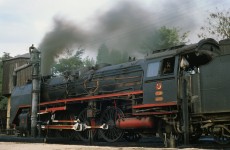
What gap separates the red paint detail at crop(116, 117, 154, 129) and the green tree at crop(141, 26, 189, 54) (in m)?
31.8

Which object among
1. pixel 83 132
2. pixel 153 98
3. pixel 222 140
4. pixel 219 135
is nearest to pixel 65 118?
pixel 83 132

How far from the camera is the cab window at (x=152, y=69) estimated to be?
39.9 ft

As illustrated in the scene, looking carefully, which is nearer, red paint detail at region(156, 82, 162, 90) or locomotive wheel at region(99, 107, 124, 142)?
red paint detail at region(156, 82, 162, 90)

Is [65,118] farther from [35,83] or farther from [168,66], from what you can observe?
[168,66]


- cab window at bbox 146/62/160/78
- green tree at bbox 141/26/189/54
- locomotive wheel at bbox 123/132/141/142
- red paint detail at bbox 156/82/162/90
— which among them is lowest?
locomotive wheel at bbox 123/132/141/142

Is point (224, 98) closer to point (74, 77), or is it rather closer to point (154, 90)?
point (154, 90)

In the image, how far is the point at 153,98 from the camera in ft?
39.3

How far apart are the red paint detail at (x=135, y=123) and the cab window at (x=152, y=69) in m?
1.56

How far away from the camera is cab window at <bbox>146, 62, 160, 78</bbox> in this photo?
12164 millimetres

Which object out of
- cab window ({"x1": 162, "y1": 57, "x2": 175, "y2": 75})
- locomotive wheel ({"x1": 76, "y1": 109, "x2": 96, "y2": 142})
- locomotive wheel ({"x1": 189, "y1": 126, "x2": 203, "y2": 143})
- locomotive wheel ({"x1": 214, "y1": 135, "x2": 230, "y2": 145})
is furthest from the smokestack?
locomotive wheel ({"x1": 214, "y1": 135, "x2": 230, "y2": 145})

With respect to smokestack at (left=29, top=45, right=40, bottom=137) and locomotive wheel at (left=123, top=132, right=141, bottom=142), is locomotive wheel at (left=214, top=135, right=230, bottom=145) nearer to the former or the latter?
locomotive wheel at (left=123, top=132, right=141, bottom=142)

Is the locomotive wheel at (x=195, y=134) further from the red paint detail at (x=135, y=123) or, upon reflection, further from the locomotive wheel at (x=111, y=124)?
the locomotive wheel at (x=111, y=124)

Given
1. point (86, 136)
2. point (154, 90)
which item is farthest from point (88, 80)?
point (154, 90)

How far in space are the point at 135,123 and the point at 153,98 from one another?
3.99 ft
